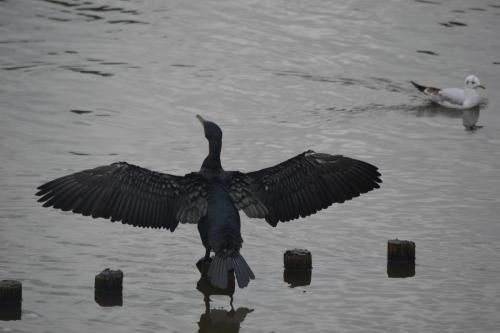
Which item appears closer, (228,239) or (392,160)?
(228,239)

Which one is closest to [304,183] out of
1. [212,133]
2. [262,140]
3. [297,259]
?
[297,259]

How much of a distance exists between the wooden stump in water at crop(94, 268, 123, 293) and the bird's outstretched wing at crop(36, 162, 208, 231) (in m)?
0.65

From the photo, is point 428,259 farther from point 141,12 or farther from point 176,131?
point 141,12

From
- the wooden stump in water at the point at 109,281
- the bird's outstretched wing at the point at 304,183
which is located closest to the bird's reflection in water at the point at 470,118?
the bird's outstretched wing at the point at 304,183

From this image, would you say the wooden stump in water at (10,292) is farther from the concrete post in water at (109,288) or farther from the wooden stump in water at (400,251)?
the wooden stump in water at (400,251)

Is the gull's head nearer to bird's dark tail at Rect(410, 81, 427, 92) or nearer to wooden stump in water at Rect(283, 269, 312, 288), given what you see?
bird's dark tail at Rect(410, 81, 427, 92)

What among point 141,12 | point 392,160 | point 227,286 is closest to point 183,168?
point 392,160

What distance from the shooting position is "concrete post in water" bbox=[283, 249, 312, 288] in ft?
32.3

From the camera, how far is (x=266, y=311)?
360 inches

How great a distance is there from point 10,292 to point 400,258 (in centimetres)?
367

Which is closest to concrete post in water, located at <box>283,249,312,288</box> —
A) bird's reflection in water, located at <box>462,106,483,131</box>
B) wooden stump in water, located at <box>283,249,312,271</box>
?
wooden stump in water, located at <box>283,249,312,271</box>

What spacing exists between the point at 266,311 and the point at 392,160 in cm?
485

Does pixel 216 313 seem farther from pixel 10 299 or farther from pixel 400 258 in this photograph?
pixel 400 258

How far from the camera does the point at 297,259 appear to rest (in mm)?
9859
